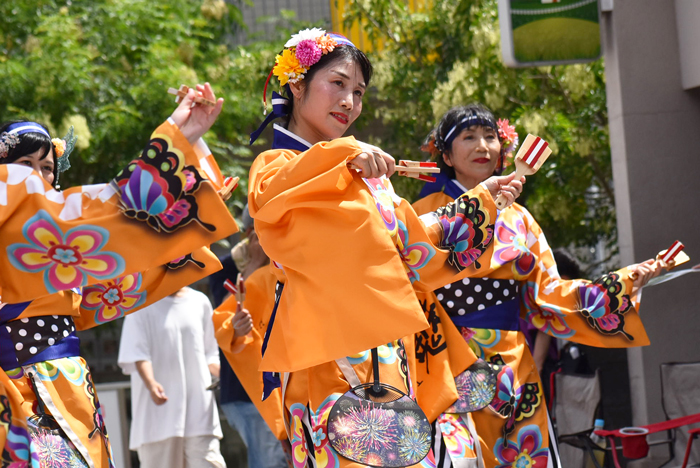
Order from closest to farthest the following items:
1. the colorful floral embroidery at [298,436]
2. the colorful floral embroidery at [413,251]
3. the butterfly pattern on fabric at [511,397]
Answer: the colorful floral embroidery at [298,436]
the colorful floral embroidery at [413,251]
the butterfly pattern on fabric at [511,397]

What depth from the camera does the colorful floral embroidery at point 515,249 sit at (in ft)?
11.7

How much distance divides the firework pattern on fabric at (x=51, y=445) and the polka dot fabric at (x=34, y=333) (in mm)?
203

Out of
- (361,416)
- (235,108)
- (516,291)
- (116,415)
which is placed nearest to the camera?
(361,416)

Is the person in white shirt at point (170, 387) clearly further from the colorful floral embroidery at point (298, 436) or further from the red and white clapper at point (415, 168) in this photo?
the red and white clapper at point (415, 168)

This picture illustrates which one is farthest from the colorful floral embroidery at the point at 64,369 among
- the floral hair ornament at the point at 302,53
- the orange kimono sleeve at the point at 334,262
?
the floral hair ornament at the point at 302,53

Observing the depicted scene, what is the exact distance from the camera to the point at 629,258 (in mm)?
4809

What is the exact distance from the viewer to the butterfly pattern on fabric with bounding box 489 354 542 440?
135 inches

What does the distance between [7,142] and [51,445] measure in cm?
100

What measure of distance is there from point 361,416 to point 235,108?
20.8 ft

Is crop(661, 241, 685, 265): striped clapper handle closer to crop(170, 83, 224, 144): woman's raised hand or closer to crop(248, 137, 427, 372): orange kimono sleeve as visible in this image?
crop(248, 137, 427, 372): orange kimono sleeve

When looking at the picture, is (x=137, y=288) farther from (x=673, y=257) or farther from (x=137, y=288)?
(x=673, y=257)

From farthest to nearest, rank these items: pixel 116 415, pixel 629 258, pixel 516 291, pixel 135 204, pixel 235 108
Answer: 1. pixel 235 108
2. pixel 116 415
3. pixel 629 258
4. pixel 516 291
5. pixel 135 204

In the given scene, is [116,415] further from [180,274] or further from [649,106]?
[649,106]

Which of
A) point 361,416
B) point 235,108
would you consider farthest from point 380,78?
point 361,416
